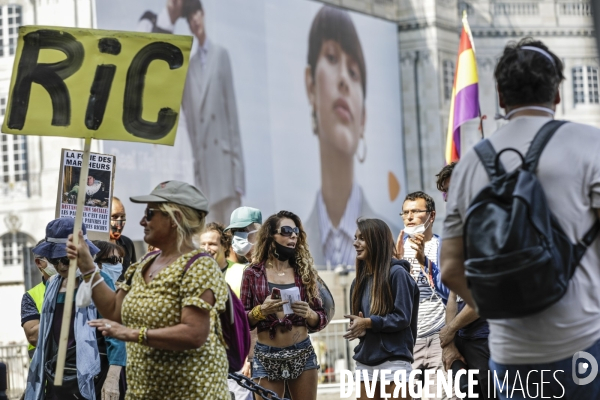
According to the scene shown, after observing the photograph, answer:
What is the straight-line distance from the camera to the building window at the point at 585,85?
4638 centimetres

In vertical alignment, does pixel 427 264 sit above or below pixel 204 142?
below

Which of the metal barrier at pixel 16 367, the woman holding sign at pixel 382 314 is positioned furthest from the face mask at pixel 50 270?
the metal barrier at pixel 16 367

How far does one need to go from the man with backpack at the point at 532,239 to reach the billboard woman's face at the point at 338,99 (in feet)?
103

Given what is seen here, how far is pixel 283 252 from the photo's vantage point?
7137mm

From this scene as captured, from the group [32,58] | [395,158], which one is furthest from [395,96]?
[32,58]

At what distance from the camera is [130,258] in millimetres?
8859

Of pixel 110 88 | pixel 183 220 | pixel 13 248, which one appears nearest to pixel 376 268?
pixel 110 88

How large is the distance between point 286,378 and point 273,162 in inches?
1008

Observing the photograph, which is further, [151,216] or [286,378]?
[286,378]

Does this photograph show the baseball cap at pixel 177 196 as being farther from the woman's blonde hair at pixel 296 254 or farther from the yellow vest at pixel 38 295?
the woman's blonde hair at pixel 296 254

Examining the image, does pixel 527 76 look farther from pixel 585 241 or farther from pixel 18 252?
pixel 18 252

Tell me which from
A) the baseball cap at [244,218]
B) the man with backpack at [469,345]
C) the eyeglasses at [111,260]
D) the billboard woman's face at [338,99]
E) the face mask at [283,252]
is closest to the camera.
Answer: the man with backpack at [469,345]

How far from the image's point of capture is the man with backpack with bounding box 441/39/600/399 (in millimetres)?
3271

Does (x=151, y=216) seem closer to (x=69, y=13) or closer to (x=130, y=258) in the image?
(x=130, y=258)
